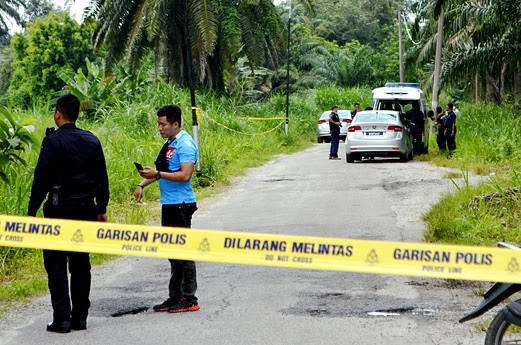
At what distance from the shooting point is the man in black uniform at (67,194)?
688 cm

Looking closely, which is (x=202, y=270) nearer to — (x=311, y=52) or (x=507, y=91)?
(x=507, y=91)

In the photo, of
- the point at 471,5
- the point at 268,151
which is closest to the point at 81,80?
the point at 268,151

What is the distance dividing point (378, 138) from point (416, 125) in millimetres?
2102

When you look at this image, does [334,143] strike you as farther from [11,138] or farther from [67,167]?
[67,167]

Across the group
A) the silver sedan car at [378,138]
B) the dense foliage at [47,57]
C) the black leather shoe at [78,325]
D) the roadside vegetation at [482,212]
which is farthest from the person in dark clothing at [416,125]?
the dense foliage at [47,57]

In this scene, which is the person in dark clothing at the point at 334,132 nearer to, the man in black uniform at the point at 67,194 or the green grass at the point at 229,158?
the green grass at the point at 229,158

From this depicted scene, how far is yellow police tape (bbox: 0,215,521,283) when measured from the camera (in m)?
4.85

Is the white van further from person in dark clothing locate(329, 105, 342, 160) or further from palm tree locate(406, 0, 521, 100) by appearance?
palm tree locate(406, 0, 521, 100)

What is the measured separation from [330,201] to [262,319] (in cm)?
802

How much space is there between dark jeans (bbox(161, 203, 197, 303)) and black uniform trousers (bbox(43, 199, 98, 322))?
25.9 inches

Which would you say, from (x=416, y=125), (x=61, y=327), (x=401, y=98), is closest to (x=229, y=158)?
(x=416, y=125)

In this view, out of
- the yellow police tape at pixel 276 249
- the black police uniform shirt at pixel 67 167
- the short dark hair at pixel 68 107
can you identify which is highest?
the short dark hair at pixel 68 107

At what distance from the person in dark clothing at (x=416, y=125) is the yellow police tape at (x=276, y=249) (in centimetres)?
1970

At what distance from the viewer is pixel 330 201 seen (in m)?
15.0
